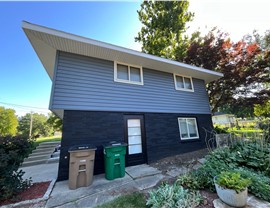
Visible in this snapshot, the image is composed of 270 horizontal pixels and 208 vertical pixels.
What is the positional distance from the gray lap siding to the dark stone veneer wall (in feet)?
1.03

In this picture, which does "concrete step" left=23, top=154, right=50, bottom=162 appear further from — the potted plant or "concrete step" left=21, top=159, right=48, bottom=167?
the potted plant

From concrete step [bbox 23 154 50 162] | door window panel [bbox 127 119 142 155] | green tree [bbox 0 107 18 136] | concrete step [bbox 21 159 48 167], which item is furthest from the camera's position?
green tree [bbox 0 107 18 136]

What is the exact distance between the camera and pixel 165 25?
1027 centimetres

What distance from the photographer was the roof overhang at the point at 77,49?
3.94m

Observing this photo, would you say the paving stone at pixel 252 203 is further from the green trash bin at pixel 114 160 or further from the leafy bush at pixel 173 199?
the green trash bin at pixel 114 160

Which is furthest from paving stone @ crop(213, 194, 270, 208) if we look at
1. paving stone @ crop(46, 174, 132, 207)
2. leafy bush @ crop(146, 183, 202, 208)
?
paving stone @ crop(46, 174, 132, 207)

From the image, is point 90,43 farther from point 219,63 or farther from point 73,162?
point 219,63

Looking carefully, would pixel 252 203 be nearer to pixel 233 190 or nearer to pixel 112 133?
pixel 233 190

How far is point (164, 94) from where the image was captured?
6535 mm

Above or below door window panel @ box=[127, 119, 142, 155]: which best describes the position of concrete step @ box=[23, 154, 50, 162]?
below

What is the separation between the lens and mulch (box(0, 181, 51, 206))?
2.84 metres

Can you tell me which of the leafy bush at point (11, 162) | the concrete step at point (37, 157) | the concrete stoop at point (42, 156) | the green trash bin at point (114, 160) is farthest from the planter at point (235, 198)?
the concrete step at point (37, 157)

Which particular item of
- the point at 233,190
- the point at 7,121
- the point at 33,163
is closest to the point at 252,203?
the point at 233,190

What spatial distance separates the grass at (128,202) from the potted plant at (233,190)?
1.51 m
